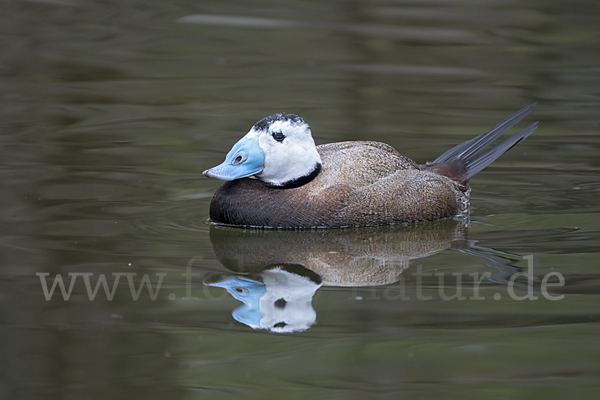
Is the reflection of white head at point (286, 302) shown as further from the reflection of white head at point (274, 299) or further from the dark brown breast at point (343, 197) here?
the dark brown breast at point (343, 197)

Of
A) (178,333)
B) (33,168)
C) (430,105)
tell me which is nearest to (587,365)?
(178,333)

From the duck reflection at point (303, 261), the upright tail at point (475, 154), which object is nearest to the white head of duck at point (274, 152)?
the duck reflection at point (303, 261)

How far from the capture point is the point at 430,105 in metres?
9.35

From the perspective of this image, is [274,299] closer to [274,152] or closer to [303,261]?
[303,261]

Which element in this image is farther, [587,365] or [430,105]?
[430,105]

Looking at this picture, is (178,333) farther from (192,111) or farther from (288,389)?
(192,111)

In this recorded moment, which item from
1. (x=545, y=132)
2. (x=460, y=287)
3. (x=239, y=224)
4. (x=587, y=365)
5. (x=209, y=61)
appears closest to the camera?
(x=587, y=365)

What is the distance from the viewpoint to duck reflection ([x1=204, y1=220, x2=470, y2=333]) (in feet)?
14.2

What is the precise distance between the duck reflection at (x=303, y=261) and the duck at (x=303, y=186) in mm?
80

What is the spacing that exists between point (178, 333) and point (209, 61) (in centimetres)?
751

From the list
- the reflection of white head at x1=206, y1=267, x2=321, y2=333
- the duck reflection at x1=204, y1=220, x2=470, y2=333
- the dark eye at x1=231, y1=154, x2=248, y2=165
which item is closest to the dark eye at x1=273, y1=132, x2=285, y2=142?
the dark eye at x1=231, y1=154, x2=248, y2=165

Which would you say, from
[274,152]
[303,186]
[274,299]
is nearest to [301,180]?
[303,186]

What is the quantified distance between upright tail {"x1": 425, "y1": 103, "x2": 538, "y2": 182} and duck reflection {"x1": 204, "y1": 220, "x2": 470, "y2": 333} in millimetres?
556

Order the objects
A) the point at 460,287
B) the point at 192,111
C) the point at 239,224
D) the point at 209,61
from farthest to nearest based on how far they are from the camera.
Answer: the point at 209,61 → the point at 192,111 → the point at 239,224 → the point at 460,287
